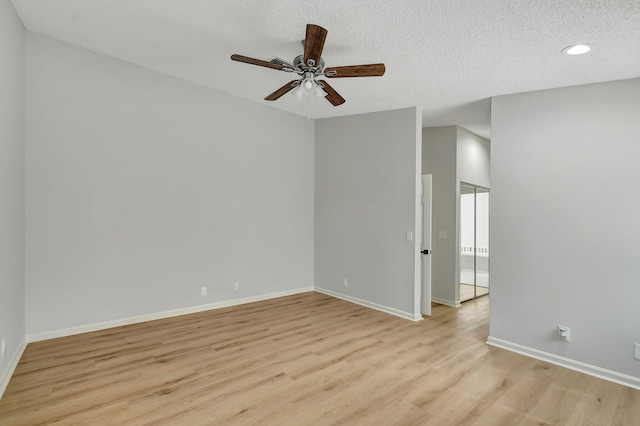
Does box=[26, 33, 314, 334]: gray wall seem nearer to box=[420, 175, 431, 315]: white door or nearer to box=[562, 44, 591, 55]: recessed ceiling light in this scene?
box=[420, 175, 431, 315]: white door

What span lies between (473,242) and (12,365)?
644 cm

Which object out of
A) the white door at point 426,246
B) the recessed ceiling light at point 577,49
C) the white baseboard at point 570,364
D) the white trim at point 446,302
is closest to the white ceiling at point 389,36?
the recessed ceiling light at point 577,49

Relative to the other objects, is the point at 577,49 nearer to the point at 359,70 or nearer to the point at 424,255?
the point at 359,70

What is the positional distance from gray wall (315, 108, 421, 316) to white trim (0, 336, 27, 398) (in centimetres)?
408

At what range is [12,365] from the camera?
9.50ft

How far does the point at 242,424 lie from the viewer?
2.32 meters

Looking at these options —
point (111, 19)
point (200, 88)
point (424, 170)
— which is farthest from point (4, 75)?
point (424, 170)

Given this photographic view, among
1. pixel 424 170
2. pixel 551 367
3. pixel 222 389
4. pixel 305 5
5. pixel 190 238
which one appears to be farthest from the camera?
pixel 424 170

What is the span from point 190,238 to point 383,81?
10.7 feet

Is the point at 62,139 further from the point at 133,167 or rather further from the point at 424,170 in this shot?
the point at 424,170

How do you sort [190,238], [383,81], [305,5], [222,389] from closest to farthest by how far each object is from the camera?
[305,5]
[222,389]
[383,81]
[190,238]

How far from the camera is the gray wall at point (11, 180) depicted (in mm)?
2631

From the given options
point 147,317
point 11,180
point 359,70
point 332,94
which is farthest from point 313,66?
point 147,317

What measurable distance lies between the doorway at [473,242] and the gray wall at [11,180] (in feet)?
19.9
